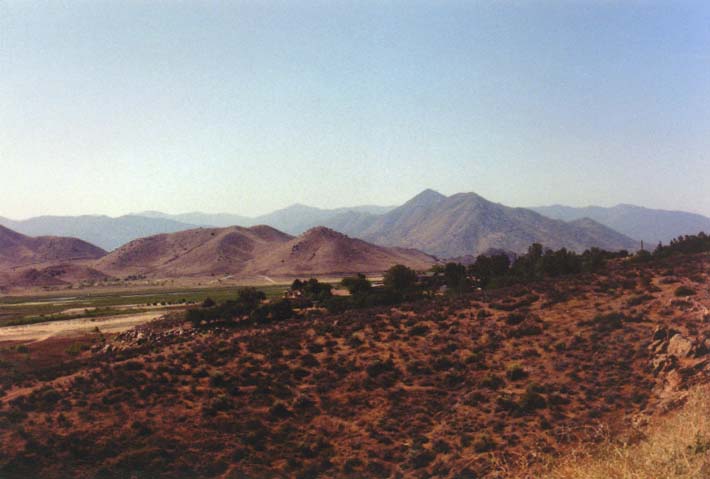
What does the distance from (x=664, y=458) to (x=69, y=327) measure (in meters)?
70.4

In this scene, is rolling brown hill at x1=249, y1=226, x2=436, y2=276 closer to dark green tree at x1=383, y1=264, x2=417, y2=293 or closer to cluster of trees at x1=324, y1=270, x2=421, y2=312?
dark green tree at x1=383, y1=264, x2=417, y2=293

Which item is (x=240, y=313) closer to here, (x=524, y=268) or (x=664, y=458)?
(x=524, y=268)

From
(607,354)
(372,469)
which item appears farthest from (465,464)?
(607,354)

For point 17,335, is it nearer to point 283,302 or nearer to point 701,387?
point 283,302

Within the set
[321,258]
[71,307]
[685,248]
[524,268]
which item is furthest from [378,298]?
[321,258]

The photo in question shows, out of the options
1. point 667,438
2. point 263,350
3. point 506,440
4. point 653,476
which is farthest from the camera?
point 263,350

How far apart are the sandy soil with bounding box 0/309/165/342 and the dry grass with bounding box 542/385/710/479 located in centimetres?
5917

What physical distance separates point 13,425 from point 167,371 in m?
8.15

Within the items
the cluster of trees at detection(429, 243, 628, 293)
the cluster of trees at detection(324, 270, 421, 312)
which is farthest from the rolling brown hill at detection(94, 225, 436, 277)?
the cluster of trees at detection(324, 270, 421, 312)

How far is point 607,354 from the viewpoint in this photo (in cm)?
2259

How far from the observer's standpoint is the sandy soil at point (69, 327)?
181 ft

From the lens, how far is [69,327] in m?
60.8

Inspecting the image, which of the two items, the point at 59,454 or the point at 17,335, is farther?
the point at 17,335

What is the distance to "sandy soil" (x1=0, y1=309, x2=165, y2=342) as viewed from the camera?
55.3 meters
